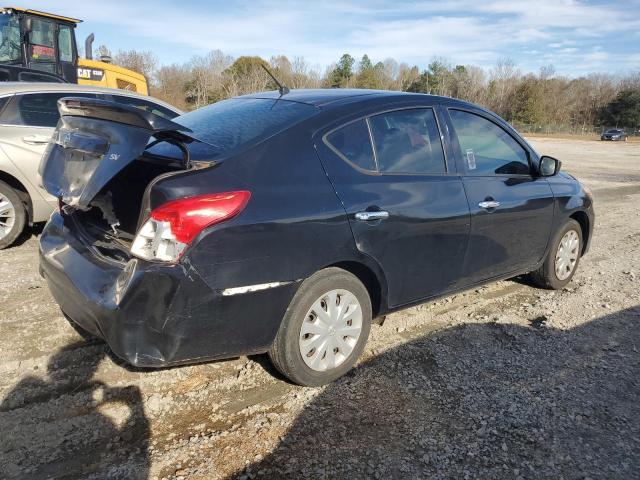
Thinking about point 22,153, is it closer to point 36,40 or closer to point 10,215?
point 10,215

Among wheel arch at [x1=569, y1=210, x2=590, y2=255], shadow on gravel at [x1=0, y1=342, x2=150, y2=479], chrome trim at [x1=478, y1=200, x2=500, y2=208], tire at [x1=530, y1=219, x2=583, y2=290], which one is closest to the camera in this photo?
shadow on gravel at [x1=0, y1=342, x2=150, y2=479]

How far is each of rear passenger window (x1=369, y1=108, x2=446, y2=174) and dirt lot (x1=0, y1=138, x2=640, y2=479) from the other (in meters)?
1.31

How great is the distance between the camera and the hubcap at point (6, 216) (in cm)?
552

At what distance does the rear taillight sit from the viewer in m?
2.53

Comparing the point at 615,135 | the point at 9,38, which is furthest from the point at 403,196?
the point at 615,135

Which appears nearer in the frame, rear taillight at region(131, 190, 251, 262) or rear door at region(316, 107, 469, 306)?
rear taillight at region(131, 190, 251, 262)

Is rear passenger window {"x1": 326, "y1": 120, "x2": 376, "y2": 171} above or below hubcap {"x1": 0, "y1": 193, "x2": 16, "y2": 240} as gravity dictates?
above

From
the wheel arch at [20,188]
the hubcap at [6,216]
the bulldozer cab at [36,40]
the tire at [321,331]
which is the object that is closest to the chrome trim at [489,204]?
the tire at [321,331]

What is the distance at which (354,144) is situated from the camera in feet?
10.8

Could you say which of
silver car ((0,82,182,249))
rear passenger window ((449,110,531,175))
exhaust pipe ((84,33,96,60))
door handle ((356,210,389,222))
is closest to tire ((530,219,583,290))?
rear passenger window ((449,110,531,175))

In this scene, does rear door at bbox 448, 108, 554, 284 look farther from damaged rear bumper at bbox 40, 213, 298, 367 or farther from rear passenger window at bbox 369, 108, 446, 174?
damaged rear bumper at bbox 40, 213, 298, 367

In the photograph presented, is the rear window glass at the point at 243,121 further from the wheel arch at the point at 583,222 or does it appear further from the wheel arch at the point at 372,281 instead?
the wheel arch at the point at 583,222

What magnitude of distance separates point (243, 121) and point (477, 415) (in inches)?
91.0

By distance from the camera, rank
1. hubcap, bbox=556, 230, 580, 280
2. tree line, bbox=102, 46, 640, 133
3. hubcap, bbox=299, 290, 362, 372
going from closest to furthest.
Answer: hubcap, bbox=299, 290, 362, 372
hubcap, bbox=556, 230, 580, 280
tree line, bbox=102, 46, 640, 133
